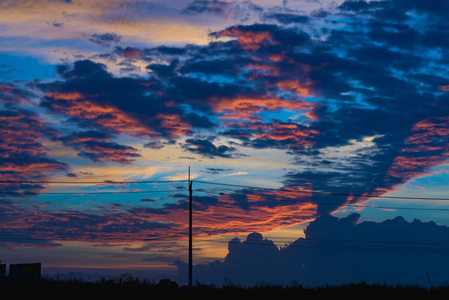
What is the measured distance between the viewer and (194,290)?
54125mm

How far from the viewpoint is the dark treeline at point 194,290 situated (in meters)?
46.5

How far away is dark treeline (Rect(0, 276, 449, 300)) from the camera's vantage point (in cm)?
4653

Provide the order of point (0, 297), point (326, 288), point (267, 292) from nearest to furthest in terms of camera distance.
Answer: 1. point (0, 297)
2. point (267, 292)
3. point (326, 288)

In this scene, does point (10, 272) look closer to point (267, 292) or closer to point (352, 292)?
point (267, 292)

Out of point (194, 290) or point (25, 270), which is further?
point (25, 270)

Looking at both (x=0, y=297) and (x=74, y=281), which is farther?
(x=74, y=281)

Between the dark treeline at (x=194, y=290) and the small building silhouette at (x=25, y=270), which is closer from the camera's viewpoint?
the dark treeline at (x=194, y=290)

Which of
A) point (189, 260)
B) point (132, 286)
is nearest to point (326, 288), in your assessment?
point (189, 260)

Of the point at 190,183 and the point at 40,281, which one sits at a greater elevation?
the point at 190,183

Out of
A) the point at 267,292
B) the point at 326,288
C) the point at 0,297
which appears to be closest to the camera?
the point at 0,297

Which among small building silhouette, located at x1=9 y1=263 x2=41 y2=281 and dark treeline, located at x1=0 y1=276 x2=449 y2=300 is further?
small building silhouette, located at x1=9 y1=263 x2=41 y2=281

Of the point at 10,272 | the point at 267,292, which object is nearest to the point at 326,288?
the point at 267,292

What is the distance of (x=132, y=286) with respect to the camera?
167ft

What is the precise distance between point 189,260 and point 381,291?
19846 mm
